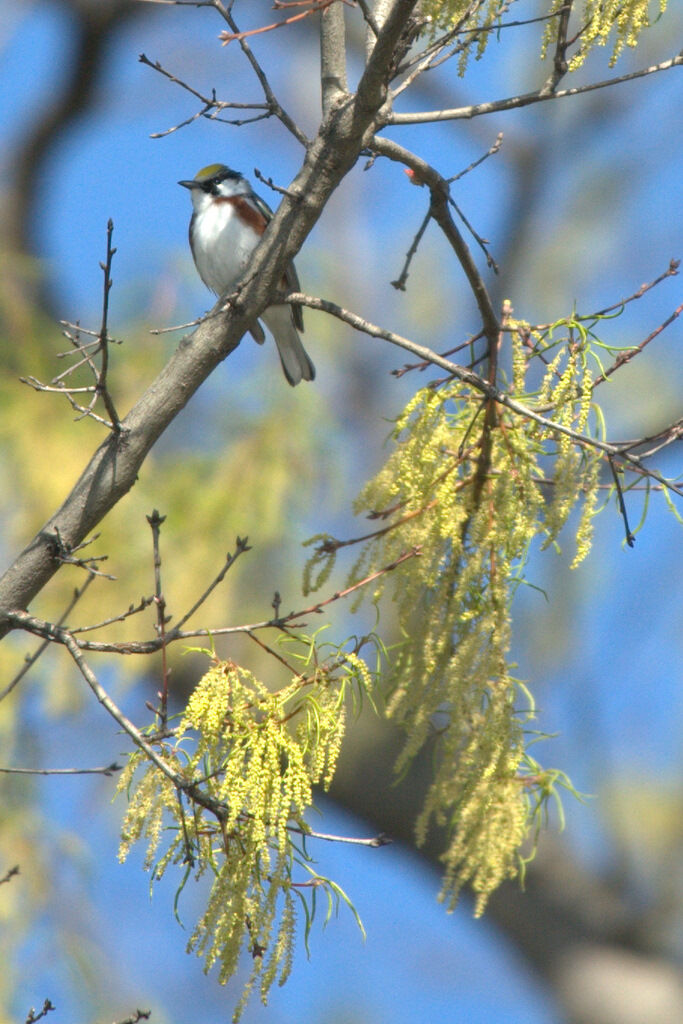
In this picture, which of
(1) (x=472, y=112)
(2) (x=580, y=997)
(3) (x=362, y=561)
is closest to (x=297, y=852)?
(3) (x=362, y=561)

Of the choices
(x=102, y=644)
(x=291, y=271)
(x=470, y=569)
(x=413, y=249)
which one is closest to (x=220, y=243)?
(x=291, y=271)

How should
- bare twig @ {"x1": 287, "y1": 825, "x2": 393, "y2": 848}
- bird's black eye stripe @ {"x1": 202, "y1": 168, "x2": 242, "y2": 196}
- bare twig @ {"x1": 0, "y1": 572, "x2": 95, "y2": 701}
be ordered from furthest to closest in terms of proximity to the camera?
bird's black eye stripe @ {"x1": 202, "y1": 168, "x2": 242, "y2": 196} < bare twig @ {"x1": 0, "y1": 572, "x2": 95, "y2": 701} < bare twig @ {"x1": 287, "y1": 825, "x2": 393, "y2": 848}

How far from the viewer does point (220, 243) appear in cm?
373

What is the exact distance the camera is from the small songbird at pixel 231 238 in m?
3.73

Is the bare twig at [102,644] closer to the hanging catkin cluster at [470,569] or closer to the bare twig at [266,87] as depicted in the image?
the hanging catkin cluster at [470,569]

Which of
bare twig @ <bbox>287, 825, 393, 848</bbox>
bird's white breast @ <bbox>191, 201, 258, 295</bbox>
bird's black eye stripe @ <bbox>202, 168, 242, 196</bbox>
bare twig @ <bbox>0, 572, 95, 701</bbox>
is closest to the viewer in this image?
bare twig @ <bbox>287, 825, 393, 848</bbox>

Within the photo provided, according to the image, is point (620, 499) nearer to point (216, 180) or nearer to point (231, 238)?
point (231, 238)

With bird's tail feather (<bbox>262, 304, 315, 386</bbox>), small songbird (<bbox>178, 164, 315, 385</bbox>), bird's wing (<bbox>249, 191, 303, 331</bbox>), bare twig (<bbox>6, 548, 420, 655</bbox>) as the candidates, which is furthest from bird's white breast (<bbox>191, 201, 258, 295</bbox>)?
bare twig (<bbox>6, 548, 420, 655</bbox>)

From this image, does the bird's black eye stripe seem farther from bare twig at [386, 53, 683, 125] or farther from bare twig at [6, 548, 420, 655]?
bare twig at [6, 548, 420, 655]

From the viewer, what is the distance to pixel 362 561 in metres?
1.90

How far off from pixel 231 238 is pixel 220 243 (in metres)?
0.04

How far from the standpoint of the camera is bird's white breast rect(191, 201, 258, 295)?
3.71m

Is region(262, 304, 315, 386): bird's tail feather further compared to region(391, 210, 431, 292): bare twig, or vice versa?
region(262, 304, 315, 386): bird's tail feather

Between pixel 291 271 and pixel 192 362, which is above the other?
pixel 291 271
